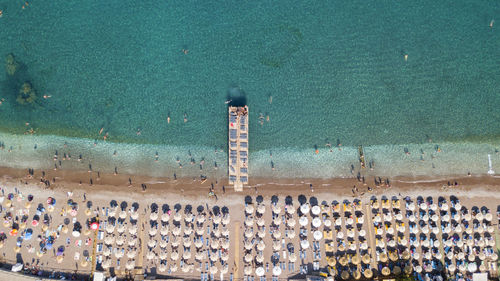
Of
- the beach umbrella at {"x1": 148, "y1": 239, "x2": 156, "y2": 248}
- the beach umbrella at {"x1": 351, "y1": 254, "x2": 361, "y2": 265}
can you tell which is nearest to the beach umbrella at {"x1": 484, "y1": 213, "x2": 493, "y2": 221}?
the beach umbrella at {"x1": 351, "y1": 254, "x2": 361, "y2": 265}

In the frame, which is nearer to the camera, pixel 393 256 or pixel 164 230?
pixel 393 256

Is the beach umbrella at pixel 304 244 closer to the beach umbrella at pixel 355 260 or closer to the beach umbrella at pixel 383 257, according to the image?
the beach umbrella at pixel 355 260

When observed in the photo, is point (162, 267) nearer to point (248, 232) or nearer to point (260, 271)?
point (248, 232)

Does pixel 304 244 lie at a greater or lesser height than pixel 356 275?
greater

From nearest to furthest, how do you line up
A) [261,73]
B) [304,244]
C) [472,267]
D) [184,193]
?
[472,267], [304,244], [184,193], [261,73]

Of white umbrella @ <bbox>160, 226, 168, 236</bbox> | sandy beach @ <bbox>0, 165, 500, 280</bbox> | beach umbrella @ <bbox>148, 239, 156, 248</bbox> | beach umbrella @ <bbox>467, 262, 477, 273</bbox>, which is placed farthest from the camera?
sandy beach @ <bbox>0, 165, 500, 280</bbox>

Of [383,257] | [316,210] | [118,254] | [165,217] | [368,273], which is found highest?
[316,210]

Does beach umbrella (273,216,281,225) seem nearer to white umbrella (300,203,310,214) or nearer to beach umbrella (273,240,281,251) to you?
beach umbrella (273,240,281,251)

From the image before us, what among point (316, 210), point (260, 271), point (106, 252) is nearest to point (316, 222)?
point (316, 210)
